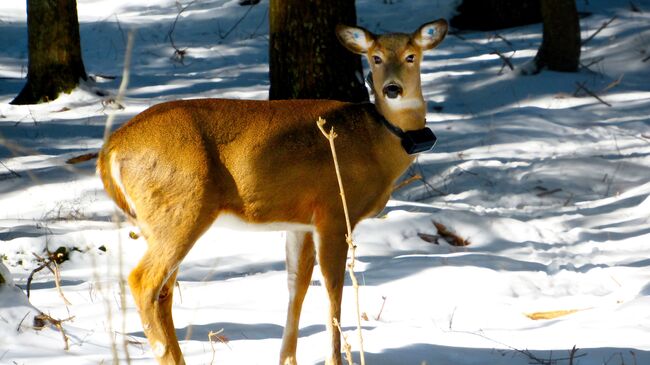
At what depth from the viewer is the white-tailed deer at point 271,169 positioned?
4199 mm

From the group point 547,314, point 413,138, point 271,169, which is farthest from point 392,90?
point 547,314

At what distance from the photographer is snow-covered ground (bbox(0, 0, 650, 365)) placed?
15.9 feet

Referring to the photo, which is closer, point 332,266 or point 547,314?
point 332,266

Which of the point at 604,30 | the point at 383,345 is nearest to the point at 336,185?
the point at 383,345

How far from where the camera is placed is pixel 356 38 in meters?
4.96

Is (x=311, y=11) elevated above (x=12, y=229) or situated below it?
above

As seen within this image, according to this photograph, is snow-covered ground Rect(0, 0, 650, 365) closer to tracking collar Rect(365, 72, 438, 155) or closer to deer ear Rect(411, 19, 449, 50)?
tracking collar Rect(365, 72, 438, 155)

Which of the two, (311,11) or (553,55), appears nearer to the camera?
(311,11)

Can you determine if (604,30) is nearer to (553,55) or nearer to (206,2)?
(553,55)

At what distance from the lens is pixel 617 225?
827 cm

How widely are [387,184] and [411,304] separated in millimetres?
1405

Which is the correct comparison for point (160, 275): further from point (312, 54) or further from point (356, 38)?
point (312, 54)

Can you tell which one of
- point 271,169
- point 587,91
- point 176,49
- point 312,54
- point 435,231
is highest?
point 271,169

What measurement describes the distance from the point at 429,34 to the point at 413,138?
503mm
